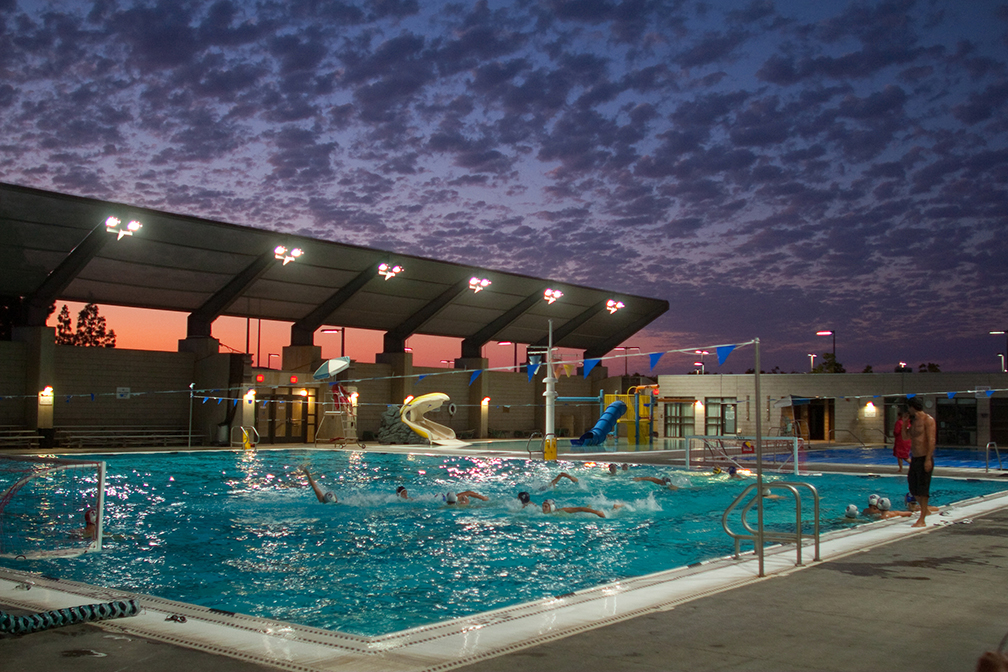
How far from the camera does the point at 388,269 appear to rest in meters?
28.1

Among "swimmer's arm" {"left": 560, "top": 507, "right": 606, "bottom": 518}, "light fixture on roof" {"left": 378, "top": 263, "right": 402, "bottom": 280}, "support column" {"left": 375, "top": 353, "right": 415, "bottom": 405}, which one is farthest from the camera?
"support column" {"left": 375, "top": 353, "right": 415, "bottom": 405}

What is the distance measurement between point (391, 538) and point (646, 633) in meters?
6.49

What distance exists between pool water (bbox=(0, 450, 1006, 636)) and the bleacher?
618 cm

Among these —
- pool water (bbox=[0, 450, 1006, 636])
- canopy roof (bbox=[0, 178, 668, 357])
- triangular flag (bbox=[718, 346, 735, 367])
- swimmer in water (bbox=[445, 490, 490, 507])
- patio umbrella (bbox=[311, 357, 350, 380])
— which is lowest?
pool water (bbox=[0, 450, 1006, 636])

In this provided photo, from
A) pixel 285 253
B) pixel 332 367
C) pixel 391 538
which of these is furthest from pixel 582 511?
pixel 332 367

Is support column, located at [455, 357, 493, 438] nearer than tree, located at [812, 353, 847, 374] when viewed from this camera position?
Yes

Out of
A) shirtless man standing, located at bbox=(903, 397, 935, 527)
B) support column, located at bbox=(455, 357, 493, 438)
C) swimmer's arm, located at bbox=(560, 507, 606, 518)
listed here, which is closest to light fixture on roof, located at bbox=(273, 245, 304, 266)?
support column, located at bbox=(455, 357, 493, 438)

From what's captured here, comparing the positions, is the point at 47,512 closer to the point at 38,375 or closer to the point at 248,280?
the point at 38,375

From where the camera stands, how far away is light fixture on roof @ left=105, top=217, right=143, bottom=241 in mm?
21344

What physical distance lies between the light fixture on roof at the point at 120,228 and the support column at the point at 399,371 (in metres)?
12.4

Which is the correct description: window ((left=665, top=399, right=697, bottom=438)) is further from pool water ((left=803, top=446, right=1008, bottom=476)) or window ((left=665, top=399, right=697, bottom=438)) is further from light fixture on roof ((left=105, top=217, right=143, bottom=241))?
light fixture on roof ((left=105, top=217, right=143, bottom=241))

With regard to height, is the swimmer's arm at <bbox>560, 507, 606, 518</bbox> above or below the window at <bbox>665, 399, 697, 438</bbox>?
below

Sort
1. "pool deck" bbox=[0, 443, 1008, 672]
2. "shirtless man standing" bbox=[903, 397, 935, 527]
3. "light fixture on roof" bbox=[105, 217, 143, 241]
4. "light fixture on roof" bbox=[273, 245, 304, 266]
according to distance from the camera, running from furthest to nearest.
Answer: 1. "light fixture on roof" bbox=[273, 245, 304, 266]
2. "light fixture on roof" bbox=[105, 217, 143, 241]
3. "shirtless man standing" bbox=[903, 397, 935, 527]
4. "pool deck" bbox=[0, 443, 1008, 672]

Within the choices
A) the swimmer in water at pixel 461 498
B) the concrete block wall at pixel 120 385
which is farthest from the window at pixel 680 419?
the swimmer in water at pixel 461 498
